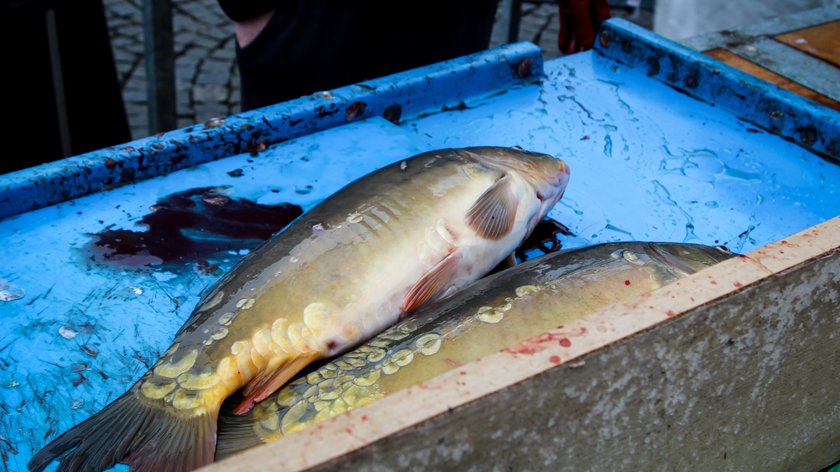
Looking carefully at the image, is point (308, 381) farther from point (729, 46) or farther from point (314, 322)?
point (729, 46)

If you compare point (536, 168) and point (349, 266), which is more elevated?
point (536, 168)

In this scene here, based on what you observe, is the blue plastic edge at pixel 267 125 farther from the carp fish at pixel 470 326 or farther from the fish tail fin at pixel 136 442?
the carp fish at pixel 470 326

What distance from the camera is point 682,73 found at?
3623 millimetres

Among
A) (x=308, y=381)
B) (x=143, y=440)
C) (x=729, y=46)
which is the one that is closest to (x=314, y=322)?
(x=308, y=381)

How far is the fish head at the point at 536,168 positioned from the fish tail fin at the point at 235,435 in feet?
3.88

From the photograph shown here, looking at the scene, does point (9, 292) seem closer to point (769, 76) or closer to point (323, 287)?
point (323, 287)

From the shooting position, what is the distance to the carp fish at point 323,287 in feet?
5.68

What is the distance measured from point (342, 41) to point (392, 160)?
4.00 ft

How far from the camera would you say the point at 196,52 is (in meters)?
7.23

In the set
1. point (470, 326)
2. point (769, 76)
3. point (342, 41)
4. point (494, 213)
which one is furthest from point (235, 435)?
point (769, 76)

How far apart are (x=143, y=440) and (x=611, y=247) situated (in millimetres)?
1340

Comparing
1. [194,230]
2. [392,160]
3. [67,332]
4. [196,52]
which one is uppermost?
[392,160]

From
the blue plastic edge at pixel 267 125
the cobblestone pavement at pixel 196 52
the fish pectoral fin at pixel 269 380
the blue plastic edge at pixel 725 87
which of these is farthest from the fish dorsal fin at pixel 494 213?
the cobblestone pavement at pixel 196 52

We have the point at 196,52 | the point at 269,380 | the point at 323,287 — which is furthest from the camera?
the point at 196,52
